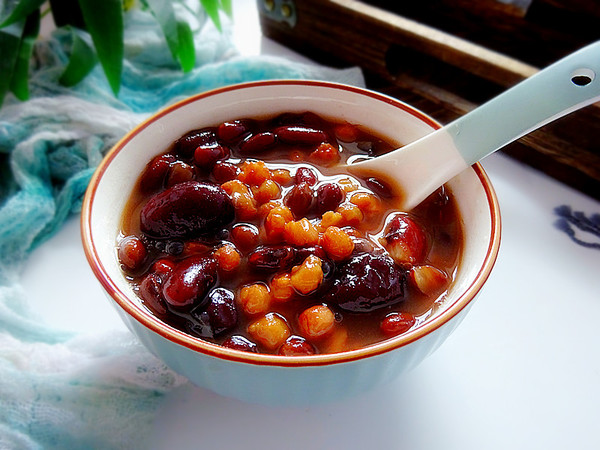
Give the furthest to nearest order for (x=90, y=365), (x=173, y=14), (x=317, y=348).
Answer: (x=173, y=14)
(x=90, y=365)
(x=317, y=348)

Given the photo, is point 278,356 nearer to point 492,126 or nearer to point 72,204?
point 492,126

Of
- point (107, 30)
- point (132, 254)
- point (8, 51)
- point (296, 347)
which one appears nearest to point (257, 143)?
point (132, 254)

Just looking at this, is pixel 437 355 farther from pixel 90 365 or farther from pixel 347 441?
pixel 90 365

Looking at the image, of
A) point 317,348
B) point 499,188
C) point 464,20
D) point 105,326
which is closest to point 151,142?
point 105,326

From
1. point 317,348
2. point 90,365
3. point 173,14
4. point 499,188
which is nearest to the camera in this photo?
point 317,348

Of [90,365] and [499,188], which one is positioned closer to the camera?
[90,365]

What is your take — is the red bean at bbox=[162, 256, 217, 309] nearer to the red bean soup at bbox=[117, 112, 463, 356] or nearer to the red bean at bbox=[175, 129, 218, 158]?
the red bean soup at bbox=[117, 112, 463, 356]

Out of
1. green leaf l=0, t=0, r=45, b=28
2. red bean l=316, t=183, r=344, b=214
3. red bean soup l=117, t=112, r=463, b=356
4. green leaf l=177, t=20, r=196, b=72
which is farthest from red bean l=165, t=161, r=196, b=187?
green leaf l=0, t=0, r=45, b=28
